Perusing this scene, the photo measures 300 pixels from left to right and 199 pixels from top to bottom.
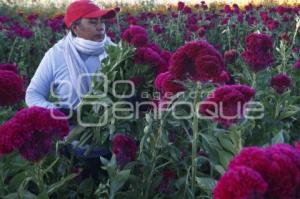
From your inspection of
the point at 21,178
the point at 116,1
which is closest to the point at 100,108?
the point at 21,178

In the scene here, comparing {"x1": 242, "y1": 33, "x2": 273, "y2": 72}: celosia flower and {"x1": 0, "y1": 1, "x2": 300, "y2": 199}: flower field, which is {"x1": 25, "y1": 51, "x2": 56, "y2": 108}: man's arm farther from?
{"x1": 242, "y1": 33, "x2": 273, "y2": 72}: celosia flower

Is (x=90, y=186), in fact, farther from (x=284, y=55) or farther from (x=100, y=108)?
(x=284, y=55)

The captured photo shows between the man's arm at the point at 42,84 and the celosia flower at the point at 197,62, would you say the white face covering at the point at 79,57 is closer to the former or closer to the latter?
the man's arm at the point at 42,84

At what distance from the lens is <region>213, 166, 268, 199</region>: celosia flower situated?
1.59 meters

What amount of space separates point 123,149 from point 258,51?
53.7 inches

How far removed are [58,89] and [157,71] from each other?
81 cm

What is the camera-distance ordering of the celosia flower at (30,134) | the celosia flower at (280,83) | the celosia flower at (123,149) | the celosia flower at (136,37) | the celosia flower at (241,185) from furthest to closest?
the celosia flower at (280,83), the celosia flower at (136,37), the celosia flower at (123,149), the celosia flower at (30,134), the celosia flower at (241,185)

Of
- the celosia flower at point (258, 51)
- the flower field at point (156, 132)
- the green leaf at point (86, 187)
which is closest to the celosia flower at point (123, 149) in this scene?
the flower field at point (156, 132)

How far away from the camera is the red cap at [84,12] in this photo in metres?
4.08

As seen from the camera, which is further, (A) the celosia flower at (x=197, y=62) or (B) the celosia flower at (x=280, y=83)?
(B) the celosia flower at (x=280, y=83)

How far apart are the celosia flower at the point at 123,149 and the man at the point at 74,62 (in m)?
0.88

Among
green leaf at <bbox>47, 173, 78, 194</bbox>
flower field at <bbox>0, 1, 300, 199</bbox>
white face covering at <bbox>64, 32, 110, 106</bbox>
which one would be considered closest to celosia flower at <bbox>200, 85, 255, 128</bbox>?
flower field at <bbox>0, 1, 300, 199</bbox>

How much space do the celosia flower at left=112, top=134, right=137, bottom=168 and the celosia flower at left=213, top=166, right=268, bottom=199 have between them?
144 cm

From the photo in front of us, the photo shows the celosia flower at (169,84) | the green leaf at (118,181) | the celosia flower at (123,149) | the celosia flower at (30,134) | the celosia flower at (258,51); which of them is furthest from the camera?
the celosia flower at (258,51)
